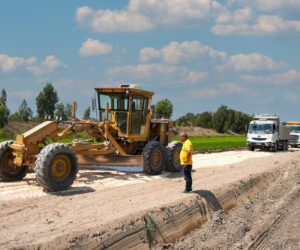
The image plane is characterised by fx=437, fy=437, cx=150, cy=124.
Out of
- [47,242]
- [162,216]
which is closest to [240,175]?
[162,216]

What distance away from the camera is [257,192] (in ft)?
46.8

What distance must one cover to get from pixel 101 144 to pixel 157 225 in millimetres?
6465

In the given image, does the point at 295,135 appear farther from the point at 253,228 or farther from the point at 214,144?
the point at 253,228

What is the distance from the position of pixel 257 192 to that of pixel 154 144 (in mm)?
3796

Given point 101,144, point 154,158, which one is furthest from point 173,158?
point 101,144

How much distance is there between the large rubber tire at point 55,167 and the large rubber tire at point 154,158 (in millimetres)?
3536

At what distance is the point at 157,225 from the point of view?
341 inches

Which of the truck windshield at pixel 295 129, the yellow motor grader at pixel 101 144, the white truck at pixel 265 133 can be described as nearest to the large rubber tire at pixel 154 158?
the yellow motor grader at pixel 101 144

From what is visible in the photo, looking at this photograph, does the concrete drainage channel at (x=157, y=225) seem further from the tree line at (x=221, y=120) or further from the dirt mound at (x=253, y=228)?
the tree line at (x=221, y=120)

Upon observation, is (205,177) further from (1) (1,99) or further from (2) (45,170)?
(1) (1,99)

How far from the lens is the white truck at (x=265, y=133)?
101 ft

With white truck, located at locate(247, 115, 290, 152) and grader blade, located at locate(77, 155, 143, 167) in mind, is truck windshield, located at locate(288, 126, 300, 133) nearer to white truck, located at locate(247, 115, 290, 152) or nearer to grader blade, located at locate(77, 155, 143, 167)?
white truck, located at locate(247, 115, 290, 152)

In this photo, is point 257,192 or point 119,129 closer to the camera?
point 257,192

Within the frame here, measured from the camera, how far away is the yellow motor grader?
11.5 meters
